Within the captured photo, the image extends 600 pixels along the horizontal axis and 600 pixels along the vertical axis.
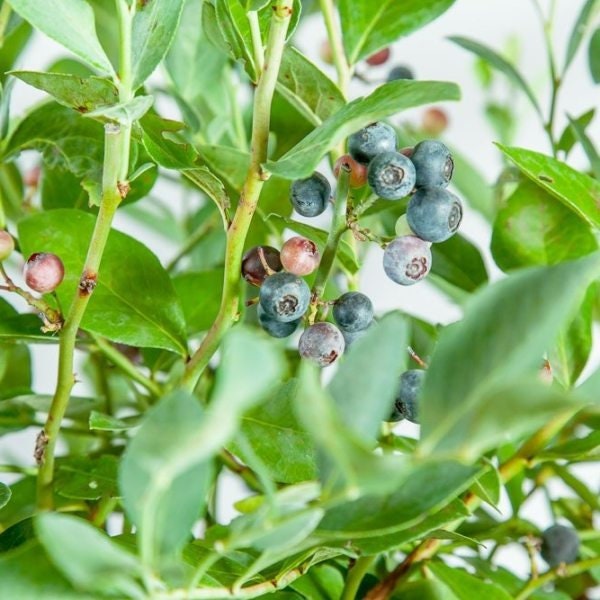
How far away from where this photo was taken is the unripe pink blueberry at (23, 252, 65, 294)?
0.51 metres

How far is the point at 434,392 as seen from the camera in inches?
11.8

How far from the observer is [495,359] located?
0.28 meters

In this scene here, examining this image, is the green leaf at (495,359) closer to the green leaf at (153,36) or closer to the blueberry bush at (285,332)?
the blueberry bush at (285,332)

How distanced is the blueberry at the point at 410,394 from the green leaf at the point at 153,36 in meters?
0.19

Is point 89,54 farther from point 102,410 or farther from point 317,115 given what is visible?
point 102,410

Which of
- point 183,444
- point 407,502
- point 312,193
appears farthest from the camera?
point 312,193

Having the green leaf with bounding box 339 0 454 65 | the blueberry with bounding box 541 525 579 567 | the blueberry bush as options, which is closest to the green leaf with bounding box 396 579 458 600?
the blueberry bush

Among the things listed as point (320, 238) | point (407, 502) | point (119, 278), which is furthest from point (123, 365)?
point (407, 502)

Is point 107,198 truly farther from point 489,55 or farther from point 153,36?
point 489,55

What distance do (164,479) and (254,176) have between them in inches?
8.5

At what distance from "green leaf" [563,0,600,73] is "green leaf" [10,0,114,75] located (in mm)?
366

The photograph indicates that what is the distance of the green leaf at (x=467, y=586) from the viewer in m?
0.54

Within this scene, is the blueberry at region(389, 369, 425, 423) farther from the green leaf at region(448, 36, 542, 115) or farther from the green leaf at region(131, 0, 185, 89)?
the green leaf at region(448, 36, 542, 115)

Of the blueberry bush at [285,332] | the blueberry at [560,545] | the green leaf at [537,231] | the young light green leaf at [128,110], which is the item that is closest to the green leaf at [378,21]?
the blueberry bush at [285,332]
